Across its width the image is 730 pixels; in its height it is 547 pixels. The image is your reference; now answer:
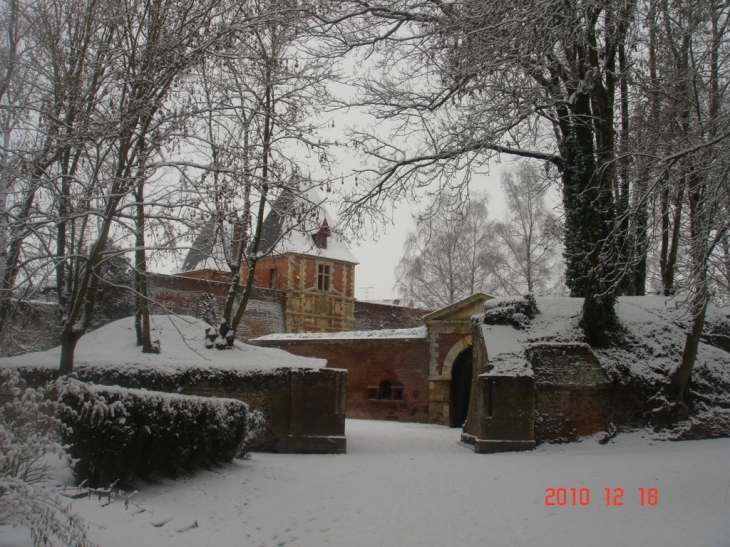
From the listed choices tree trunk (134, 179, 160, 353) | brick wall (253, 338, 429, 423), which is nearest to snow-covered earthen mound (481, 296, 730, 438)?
tree trunk (134, 179, 160, 353)

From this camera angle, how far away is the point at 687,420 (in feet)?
36.9

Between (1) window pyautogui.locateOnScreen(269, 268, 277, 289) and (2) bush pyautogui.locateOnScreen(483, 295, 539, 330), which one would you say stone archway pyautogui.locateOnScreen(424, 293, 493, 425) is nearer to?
(2) bush pyautogui.locateOnScreen(483, 295, 539, 330)

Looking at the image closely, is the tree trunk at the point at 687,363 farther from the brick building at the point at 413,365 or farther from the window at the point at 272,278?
the window at the point at 272,278

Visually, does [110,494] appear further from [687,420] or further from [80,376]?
[687,420]

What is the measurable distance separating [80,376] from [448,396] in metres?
15.6

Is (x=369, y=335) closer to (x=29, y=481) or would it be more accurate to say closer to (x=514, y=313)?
(x=514, y=313)

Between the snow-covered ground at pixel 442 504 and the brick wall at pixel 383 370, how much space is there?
47.9ft

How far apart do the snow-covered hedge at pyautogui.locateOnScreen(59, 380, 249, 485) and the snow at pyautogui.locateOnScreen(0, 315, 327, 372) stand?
3.84 meters

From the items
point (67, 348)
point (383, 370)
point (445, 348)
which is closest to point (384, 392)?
point (383, 370)

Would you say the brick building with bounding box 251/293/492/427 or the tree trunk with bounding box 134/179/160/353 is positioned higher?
the tree trunk with bounding box 134/179/160/353

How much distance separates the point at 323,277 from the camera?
39.1 m

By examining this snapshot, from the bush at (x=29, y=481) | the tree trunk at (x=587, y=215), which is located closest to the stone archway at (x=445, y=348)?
the tree trunk at (x=587, y=215)
